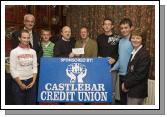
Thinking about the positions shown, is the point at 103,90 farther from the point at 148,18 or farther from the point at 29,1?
the point at 29,1

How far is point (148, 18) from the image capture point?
3.87 metres

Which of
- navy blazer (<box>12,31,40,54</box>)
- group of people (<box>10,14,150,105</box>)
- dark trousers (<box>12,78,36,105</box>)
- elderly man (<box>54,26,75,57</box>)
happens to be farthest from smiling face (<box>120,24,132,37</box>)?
dark trousers (<box>12,78,36,105</box>)

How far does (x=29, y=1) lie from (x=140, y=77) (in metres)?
1.36

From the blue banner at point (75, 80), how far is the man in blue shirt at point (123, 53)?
0.11m

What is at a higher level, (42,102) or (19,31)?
(19,31)

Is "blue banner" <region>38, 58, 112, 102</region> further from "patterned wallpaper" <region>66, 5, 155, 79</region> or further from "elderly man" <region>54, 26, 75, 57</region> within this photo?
"patterned wallpaper" <region>66, 5, 155, 79</region>

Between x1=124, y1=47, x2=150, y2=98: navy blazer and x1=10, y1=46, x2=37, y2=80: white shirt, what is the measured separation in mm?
954

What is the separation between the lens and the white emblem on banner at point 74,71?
3.74 meters

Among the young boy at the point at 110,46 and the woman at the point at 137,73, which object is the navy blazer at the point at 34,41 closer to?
the young boy at the point at 110,46

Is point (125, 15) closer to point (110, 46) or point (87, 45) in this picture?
point (110, 46)

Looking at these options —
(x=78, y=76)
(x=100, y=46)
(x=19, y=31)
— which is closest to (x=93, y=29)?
(x=100, y=46)

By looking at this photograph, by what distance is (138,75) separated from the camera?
11.8ft

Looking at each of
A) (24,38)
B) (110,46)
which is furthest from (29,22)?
(110,46)

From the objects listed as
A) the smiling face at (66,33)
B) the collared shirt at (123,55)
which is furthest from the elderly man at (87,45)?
the collared shirt at (123,55)
